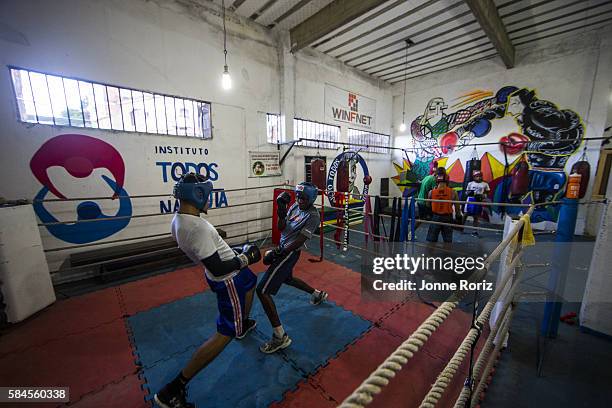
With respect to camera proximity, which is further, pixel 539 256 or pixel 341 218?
pixel 341 218

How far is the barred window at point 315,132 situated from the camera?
268 inches

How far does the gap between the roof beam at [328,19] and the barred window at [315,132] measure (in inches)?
72.8

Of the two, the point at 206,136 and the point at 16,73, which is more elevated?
the point at 16,73

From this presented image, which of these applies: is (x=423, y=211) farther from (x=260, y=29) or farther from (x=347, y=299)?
(x=260, y=29)

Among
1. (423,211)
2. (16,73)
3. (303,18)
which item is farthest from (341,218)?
(16,73)

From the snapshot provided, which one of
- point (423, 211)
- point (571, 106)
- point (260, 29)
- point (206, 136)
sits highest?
point (260, 29)

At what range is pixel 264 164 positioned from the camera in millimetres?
5871

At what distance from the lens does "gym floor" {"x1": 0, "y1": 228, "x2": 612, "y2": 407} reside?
185cm

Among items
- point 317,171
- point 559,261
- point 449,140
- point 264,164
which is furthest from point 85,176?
point 449,140

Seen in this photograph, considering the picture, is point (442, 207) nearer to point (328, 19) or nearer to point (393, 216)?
point (393, 216)

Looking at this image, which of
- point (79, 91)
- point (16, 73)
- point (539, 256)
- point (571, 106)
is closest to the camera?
point (16, 73)

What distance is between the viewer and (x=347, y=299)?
316 centimetres

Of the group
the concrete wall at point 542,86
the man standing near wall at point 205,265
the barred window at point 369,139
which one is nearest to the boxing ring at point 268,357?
the man standing near wall at point 205,265

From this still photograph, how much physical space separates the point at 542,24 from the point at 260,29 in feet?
21.5
